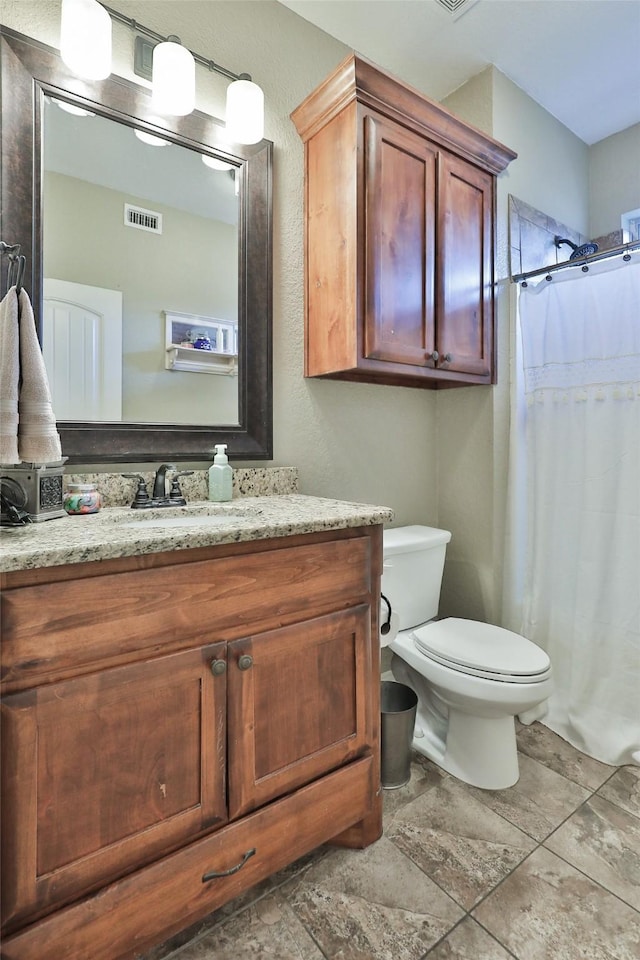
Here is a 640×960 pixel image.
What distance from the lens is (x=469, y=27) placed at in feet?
5.89

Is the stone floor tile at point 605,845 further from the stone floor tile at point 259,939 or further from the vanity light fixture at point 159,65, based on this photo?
the vanity light fixture at point 159,65

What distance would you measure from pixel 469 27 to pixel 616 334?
1.29m

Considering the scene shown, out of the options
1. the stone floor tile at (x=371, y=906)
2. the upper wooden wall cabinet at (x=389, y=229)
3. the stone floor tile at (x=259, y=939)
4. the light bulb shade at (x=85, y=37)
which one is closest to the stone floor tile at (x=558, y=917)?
the stone floor tile at (x=371, y=906)

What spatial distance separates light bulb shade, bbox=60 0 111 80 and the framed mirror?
0.06 m

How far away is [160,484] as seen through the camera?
1.39m

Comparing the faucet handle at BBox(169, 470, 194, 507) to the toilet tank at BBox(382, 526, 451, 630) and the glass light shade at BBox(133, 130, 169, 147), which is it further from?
the glass light shade at BBox(133, 130, 169, 147)

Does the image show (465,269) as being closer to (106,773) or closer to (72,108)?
(72,108)

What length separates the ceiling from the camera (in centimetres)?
171

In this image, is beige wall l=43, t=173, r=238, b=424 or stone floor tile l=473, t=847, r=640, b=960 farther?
beige wall l=43, t=173, r=238, b=424

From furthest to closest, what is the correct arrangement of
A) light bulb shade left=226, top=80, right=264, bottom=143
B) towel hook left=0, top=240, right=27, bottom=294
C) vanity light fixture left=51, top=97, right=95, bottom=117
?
1. light bulb shade left=226, top=80, right=264, bottom=143
2. vanity light fixture left=51, top=97, right=95, bottom=117
3. towel hook left=0, top=240, right=27, bottom=294

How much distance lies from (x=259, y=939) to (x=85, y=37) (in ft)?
7.43

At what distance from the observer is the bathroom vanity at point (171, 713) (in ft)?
2.68

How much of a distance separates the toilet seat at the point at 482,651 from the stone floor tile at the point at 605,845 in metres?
0.42

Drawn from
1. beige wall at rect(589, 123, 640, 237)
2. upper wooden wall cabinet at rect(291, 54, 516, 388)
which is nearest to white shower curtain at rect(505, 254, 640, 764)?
upper wooden wall cabinet at rect(291, 54, 516, 388)
